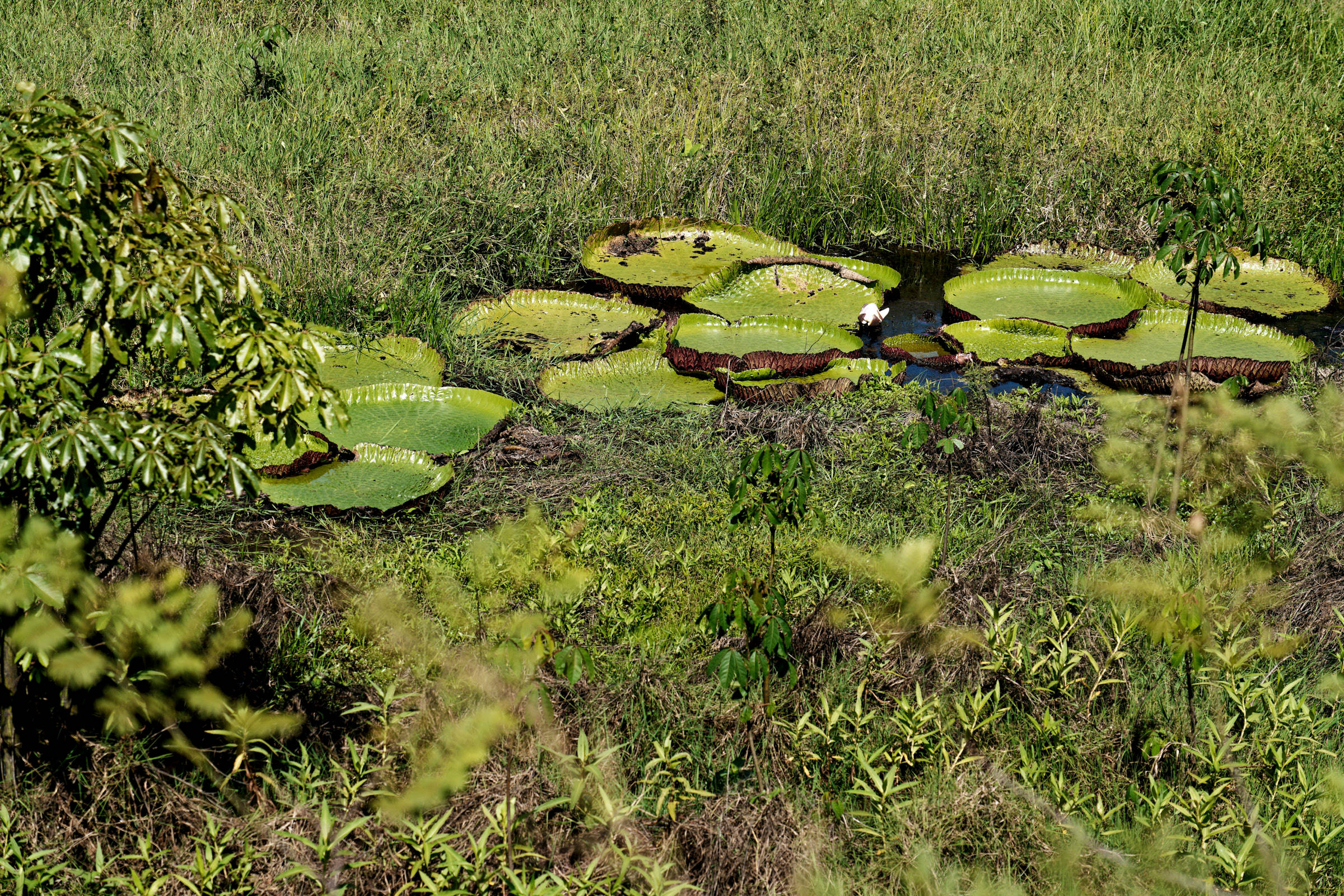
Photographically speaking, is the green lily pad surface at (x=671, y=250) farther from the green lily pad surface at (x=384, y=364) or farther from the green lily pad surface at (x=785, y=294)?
the green lily pad surface at (x=384, y=364)

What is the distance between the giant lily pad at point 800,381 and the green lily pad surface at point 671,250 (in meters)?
1.11

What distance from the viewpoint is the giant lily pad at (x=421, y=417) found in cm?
424

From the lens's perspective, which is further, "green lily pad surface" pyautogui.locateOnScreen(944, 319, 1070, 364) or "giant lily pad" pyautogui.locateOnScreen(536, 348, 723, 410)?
"green lily pad surface" pyautogui.locateOnScreen(944, 319, 1070, 364)

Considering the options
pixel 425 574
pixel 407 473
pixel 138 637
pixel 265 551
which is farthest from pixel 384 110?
pixel 138 637

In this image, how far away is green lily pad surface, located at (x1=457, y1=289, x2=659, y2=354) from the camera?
5.11 meters

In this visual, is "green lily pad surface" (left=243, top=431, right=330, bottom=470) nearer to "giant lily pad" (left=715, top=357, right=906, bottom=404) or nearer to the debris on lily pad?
"giant lily pad" (left=715, top=357, right=906, bottom=404)

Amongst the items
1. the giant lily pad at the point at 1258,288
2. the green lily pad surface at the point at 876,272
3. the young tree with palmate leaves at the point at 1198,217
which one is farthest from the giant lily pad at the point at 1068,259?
the young tree with palmate leaves at the point at 1198,217

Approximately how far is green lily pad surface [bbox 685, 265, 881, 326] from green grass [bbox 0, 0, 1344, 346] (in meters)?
0.82

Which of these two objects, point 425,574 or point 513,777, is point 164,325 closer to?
point 513,777

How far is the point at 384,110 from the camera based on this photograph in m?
6.27

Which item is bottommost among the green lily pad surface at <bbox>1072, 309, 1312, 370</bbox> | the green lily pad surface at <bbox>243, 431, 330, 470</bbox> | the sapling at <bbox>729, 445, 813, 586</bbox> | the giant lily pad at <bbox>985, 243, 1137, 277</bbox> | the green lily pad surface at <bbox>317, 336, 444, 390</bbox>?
the green lily pad surface at <bbox>1072, 309, 1312, 370</bbox>

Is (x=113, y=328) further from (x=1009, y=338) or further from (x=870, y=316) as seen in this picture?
(x=1009, y=338)

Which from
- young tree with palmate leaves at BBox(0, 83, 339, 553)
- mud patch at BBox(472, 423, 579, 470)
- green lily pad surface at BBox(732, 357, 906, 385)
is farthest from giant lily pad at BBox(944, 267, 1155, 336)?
young tree with palmate leaves at BBox(0, 83, 339, 553)

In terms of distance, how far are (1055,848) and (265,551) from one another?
2.53 metres
